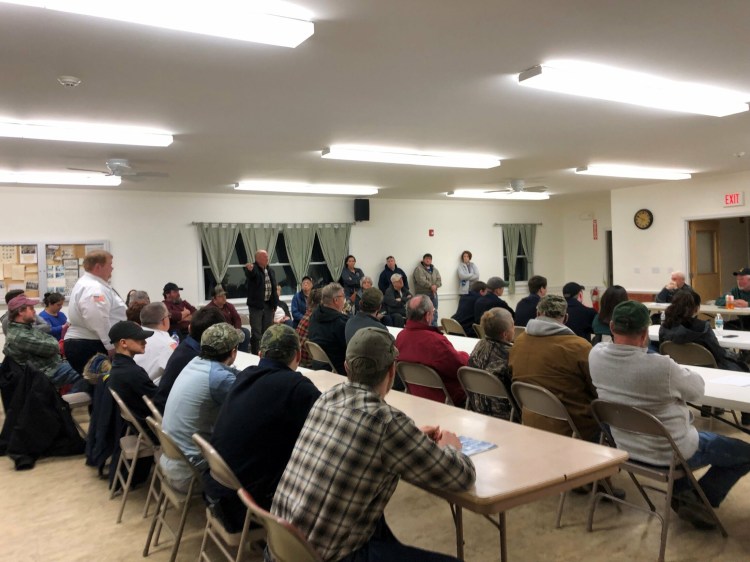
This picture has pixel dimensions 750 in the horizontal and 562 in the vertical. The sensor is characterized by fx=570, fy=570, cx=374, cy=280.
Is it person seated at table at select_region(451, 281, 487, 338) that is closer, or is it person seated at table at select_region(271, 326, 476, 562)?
person seated at table at select_region(271, 326, 476, 562)

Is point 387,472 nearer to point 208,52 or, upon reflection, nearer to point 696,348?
point 208,52

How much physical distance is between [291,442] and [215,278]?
7286 millimetres

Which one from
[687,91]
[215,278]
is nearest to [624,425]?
[687,91]

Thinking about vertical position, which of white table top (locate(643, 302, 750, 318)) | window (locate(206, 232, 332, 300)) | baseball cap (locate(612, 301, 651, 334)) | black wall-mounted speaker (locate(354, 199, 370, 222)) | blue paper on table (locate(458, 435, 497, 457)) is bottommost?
blue paper on table (locate(458, 435, 497, 457))

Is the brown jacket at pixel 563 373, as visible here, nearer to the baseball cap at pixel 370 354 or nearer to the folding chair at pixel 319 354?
the baseball cap at pixel 370 354

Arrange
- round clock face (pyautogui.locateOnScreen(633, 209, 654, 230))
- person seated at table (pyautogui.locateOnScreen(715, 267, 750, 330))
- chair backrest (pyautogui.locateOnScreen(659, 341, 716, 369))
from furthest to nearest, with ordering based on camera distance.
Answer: round clock face (pyautogui.locateOnScreen(633, 209, 654, 230)), person seated at table (pyautogui.locateOnScreen(715, 267, 750, 330)), chair backrest (pyautogui.locateOnScreen(659, 341, 716, 369))

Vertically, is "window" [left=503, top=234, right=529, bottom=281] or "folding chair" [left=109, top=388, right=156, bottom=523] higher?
"window" [left=503, top=234, right=529, bottom=281]

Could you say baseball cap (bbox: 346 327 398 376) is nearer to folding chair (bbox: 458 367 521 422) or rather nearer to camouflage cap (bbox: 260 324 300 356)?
camouflage cap (bbox: 260 324 300 356)

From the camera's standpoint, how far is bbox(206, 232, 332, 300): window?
9195 mm

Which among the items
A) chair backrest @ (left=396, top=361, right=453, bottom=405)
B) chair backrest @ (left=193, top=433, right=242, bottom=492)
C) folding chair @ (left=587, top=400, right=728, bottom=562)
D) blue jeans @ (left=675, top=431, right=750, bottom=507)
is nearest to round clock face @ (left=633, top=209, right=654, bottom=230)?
chair backrest @ (left=396, top=361, right=453, bottom=405)

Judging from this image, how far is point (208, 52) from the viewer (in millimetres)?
2975

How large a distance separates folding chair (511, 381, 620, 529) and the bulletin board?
6987mm

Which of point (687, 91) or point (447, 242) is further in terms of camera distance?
point (447, 242)

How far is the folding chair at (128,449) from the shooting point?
306cm
